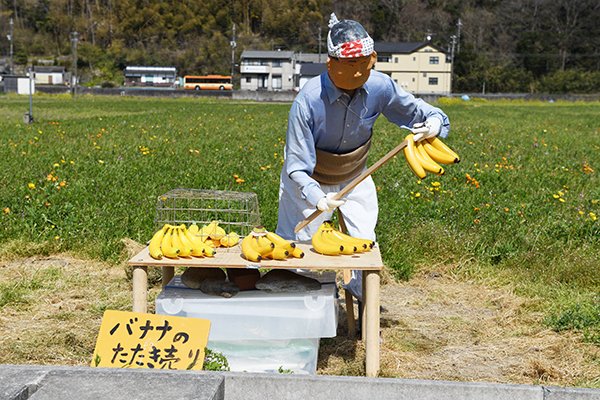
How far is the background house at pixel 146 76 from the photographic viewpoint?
88.1 metres

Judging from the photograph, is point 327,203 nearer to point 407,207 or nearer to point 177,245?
point 177,245

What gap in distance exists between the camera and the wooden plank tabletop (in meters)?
3.99

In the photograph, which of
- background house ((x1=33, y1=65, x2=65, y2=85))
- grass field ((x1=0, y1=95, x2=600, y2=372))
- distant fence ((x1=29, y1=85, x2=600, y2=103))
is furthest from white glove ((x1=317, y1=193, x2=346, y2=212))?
background house ((x1=33, y1=65, x2=65, y2=85))

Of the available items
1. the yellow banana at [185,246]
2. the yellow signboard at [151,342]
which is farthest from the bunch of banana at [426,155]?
the yellow signboard at [151,342]

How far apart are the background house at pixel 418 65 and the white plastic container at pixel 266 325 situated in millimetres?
77635

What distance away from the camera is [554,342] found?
482cm

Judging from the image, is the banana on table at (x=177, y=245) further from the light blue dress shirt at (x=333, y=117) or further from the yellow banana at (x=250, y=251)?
the light blue dress shirt at (x=333, y=117)

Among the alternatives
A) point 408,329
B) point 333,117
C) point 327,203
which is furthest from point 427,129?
point 408,329

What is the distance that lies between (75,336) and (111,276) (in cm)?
147

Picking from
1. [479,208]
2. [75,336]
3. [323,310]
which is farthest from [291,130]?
[479,208]

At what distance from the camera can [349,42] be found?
4.21 m

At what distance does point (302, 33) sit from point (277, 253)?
115 metres

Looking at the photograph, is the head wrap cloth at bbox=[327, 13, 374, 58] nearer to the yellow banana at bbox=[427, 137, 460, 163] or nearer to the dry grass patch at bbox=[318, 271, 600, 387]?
the yellow banana at bbox=[427, 137, 460, 163]

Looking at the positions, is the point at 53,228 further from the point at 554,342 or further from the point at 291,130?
the point at 554,342
